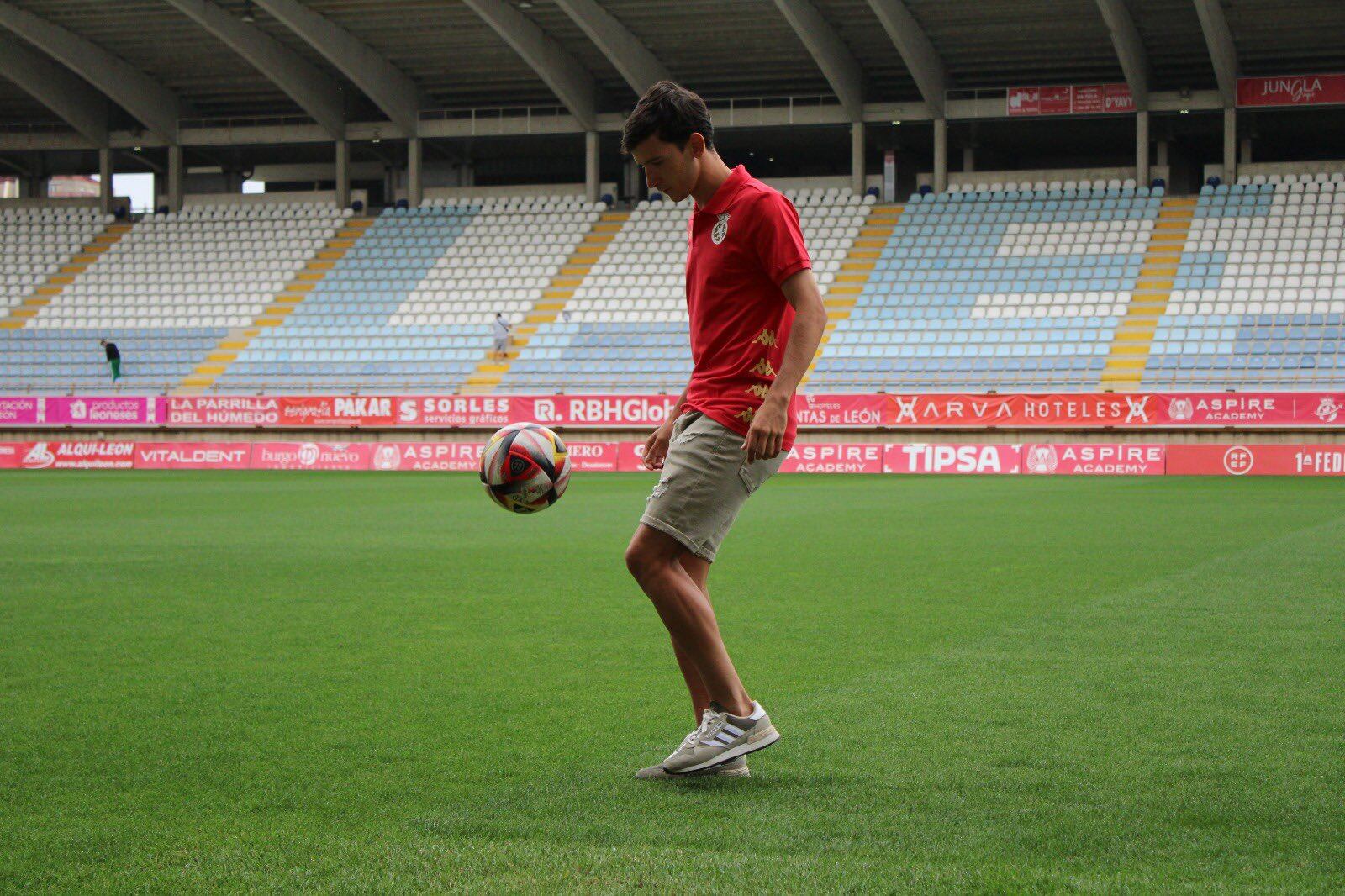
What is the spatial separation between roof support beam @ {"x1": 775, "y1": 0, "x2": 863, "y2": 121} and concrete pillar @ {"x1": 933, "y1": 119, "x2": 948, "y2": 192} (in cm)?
202

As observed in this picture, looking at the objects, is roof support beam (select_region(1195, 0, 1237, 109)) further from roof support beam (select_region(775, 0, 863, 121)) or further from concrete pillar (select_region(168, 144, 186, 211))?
concrete pillar (select_region(168, 144, 186, 211))

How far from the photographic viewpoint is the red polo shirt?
430 cm

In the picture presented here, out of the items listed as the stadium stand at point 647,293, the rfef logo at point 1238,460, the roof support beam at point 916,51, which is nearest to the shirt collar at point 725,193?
the rfef logo at point 1238,460

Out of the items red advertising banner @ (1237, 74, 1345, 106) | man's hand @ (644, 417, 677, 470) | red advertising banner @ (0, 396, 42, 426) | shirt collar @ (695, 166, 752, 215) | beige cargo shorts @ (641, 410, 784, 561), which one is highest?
red advertising banner @ (1237, 74, 1345, 106)

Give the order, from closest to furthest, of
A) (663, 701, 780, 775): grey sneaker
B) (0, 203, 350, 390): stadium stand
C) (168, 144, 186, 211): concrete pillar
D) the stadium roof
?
(663, 701, 780, 775): grey sneaker, the stadium roof, (0, 203, 350, 390): stadium stand, (168, 144, 186, 211): concrete pillar

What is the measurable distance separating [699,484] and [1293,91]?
35317 millimetres

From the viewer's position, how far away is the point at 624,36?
114 feet

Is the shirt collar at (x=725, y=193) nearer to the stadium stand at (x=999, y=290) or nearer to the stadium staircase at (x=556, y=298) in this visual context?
the stadium stand at (x=999, y=290)

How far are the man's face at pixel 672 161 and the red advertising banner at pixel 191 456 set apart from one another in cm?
2918

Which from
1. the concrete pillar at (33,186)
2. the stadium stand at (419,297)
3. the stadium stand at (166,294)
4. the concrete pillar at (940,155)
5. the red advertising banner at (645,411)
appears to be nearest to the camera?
the red advertising banner at (645,411)

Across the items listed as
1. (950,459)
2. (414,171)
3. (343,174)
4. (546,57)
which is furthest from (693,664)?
(343,174)

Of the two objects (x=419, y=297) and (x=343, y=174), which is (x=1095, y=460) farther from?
(x=343, y=174)

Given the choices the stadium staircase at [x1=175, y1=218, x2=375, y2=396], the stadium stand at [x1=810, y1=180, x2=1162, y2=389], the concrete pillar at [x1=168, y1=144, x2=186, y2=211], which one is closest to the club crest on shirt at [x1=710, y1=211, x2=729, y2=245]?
the stadium stand at [x1=810, y1=180, x2=1162, y2=389]

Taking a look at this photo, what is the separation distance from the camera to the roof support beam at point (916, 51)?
105 ft
